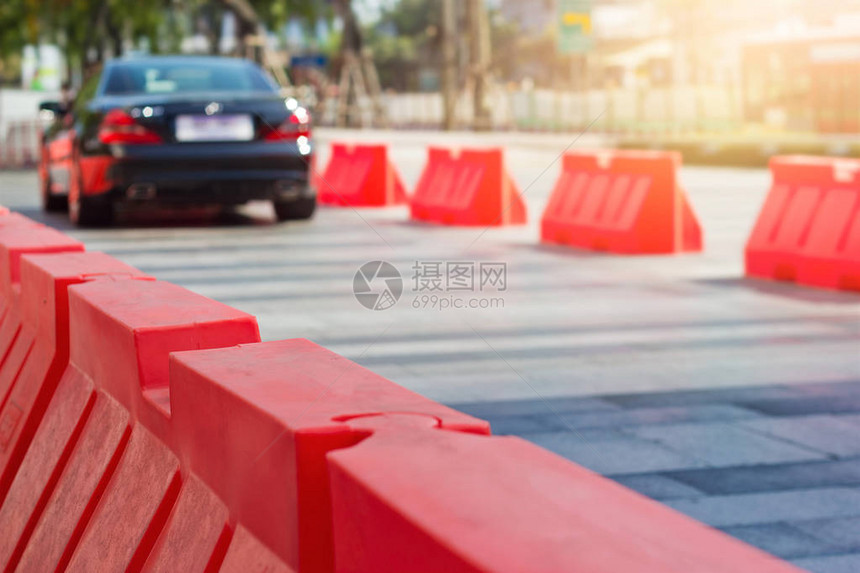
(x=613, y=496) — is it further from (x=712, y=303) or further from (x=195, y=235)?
(x=195, y=235)

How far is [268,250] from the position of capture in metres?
11.7

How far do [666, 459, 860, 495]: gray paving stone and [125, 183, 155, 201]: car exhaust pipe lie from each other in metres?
8.49

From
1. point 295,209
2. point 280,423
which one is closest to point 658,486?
point 280,423

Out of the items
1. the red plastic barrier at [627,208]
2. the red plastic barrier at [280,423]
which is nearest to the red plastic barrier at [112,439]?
the red plastic barrier at [280,423]

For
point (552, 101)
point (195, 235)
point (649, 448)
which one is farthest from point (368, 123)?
point (649, 448)

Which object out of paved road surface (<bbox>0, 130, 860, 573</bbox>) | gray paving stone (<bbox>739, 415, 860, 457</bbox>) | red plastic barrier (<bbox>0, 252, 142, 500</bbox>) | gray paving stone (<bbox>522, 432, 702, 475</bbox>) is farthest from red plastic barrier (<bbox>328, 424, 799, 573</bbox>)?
gray paving stone (<bbox>739, 415, 860, 457</bbox>)

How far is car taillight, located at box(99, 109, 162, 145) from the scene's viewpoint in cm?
1219

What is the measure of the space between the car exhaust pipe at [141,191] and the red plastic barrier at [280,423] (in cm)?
971

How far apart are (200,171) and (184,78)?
1.36 meters

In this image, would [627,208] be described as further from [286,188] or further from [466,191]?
[286,188]

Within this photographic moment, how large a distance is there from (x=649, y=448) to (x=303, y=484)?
9.86 ft

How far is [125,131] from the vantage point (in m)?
12.2

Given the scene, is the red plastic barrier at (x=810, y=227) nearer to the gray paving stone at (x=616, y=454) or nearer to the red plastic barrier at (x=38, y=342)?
the gray paving stone at (x=616, y=454)

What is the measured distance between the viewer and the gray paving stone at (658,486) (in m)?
4.27
